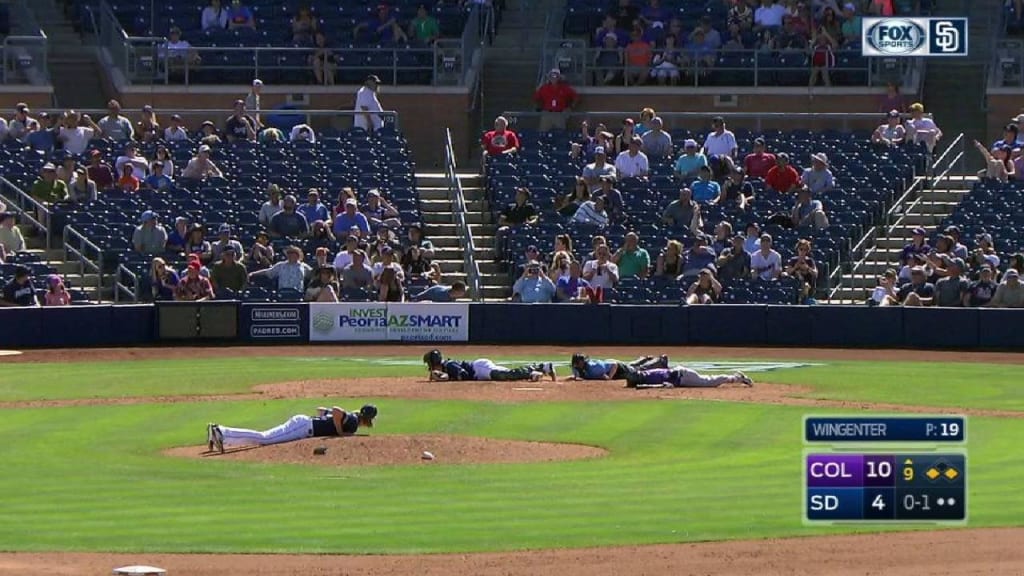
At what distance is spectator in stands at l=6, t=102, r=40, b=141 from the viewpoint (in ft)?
126

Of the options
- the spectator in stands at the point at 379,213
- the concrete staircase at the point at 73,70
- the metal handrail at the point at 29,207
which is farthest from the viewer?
the concrete staircase at the point at 73,70

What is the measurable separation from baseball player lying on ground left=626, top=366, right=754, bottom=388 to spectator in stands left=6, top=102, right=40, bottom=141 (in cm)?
1516

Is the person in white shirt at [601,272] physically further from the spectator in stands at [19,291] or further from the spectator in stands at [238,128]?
the spectator in stands at [19,291]

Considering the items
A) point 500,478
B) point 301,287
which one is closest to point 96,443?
point 500,478

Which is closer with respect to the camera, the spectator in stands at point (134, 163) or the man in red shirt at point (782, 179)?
the spectator in stands at point (134, 163)

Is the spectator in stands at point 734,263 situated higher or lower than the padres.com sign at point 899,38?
lower

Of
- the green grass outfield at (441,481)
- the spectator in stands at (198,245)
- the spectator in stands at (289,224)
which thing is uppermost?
the spectator in stands at (289,224)

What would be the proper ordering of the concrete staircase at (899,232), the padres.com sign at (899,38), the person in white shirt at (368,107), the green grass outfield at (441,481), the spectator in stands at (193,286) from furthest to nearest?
1. the padres.com sign at (899,38)
2. the person in white shirt at (368,107)
3. the concrete staircase at (899,232)
4. the spectator in stands at (193,286)
5. the green grass outfield at (441,481)

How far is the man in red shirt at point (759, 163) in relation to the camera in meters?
38.1

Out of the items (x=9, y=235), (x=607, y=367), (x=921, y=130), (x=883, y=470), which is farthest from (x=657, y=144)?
(x=883, y=470)

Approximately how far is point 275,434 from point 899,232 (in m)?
18.4

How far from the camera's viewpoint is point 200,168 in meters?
37.9

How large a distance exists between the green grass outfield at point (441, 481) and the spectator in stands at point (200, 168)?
32.5 ft

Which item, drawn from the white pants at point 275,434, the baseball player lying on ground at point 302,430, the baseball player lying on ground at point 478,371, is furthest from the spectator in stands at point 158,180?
the white pants at point 275,434
